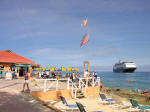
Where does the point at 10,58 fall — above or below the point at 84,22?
below

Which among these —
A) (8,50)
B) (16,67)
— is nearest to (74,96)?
(16,67)

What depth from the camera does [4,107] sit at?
711 cm

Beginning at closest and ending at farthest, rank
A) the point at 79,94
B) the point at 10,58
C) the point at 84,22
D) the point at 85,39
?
the point at 79,94
the point at 85,39
the point at 84,22
the point at 10,58

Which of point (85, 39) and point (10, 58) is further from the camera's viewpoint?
point (10, 58)

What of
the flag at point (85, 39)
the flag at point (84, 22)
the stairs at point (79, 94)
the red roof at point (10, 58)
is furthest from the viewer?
the red roof at point (10, 58)

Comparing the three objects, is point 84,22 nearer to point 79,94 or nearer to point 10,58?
point 79,94

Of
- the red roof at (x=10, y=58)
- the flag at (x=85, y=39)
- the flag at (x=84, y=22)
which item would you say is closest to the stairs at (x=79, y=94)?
the flag at (x=85, y=39)

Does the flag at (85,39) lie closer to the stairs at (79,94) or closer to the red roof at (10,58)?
the stairs at (79,94)

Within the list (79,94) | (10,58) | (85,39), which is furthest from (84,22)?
(10,58)

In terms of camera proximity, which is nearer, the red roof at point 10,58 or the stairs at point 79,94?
the stairs at point 79,94

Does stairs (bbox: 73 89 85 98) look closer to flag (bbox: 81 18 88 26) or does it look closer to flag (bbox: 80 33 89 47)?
flag (bbox: 80 33 89 47)

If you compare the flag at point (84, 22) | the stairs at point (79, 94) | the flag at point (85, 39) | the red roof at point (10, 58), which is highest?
the flag at point (84, 22)

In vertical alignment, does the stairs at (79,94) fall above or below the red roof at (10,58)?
below

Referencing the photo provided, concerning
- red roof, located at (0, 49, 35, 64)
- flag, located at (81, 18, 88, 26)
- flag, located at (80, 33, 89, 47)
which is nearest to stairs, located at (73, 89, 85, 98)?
flag, located at (80, 33, 89, 47)
